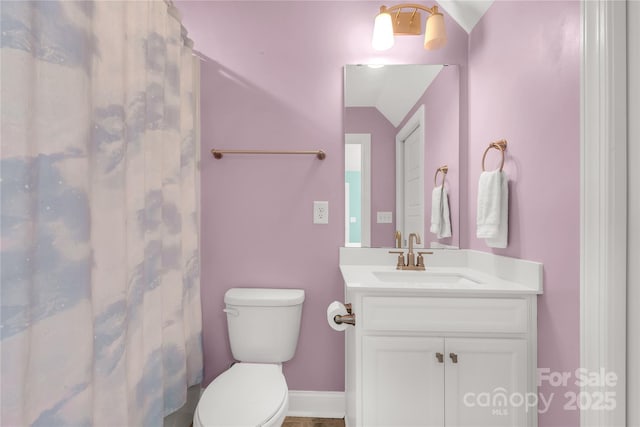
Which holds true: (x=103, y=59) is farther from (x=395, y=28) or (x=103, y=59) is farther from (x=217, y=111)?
(x=395, y=28)

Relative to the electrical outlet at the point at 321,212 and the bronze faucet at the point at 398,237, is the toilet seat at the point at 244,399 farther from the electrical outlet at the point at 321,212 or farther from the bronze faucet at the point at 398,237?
the bronze faucet at the point at 398,237

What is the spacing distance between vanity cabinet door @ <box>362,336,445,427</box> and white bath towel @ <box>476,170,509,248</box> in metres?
0.53

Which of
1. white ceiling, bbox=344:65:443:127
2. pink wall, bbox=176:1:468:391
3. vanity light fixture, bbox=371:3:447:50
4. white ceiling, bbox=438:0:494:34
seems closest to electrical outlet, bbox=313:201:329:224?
pink wall, bbox=176:1:468:391

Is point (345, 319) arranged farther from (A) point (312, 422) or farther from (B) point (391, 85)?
Result: (B) point (391, 85)

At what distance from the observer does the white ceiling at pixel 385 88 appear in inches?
71.6

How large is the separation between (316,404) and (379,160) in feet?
4.63

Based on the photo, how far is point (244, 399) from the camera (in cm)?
125

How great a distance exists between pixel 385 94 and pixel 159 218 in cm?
131

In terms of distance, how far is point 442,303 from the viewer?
4.14 feet

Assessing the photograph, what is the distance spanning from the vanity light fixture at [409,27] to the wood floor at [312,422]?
200 centimetres

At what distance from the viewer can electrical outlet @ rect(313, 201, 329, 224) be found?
1.86 meters

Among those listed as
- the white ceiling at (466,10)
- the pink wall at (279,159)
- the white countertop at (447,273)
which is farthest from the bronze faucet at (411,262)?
the white ceiling at (466,10)

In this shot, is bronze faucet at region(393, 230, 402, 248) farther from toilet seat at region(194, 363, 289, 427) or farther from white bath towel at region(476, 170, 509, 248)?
toilet seat at region(194, 363, 289, 427)

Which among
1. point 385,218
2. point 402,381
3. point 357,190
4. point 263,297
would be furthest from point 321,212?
point 402,381
